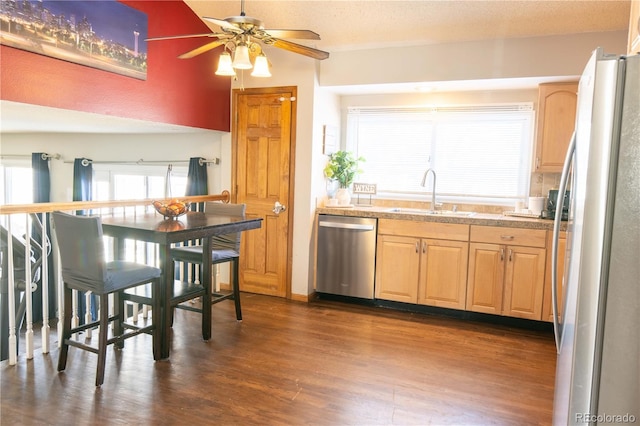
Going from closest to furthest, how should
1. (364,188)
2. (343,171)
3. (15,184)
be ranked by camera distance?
(343,171) → (364,188) → (15,184)

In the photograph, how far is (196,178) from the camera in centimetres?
477

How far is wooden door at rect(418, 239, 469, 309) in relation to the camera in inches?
159

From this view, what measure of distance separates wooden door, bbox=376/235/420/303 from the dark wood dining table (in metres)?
1.36

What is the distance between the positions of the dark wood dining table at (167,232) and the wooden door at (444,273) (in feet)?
5.33

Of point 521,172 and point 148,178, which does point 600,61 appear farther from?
point 148,178

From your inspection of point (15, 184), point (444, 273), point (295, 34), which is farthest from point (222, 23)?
point (15, 184)

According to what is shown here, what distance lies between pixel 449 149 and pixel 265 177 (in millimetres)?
1882

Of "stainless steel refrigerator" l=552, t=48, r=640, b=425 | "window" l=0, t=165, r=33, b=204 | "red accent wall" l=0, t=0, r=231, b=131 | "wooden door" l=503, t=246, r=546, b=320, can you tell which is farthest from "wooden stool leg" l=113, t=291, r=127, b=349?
"window" l=0, t=165, r=33, b=204

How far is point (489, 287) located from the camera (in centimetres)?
396

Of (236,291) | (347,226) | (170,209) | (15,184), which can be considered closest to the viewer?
(170,209)

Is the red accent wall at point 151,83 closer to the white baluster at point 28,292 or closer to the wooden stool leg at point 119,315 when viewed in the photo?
the white baluster at point 28,292

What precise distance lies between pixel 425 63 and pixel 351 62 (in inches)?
27.5

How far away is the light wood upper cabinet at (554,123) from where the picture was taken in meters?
3.88

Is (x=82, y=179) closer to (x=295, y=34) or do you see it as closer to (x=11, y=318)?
(x=11, y=318)
